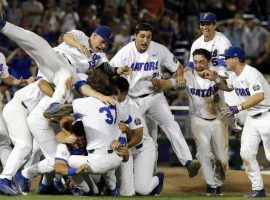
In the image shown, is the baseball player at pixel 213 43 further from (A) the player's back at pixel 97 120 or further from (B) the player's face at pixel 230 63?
(A) the player's back at pixel 97 120

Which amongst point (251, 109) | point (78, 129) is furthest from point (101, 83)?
point (251, 109)

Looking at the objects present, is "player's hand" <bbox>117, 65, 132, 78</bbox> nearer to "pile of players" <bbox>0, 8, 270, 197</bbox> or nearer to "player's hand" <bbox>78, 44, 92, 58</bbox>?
"pile of players" <bbox>0, 8, 270, 197</bbox>

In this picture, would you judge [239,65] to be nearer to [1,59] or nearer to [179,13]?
[1,59]

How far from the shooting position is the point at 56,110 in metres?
11.6

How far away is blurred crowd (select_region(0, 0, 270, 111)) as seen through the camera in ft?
67.4

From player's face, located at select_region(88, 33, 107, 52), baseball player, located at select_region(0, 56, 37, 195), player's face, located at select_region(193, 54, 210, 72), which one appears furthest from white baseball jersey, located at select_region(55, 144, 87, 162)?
player's face, located at select_region(193, 54, 210, 72)

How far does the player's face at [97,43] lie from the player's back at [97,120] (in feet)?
3.96

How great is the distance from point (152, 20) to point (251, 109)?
8.56 metres

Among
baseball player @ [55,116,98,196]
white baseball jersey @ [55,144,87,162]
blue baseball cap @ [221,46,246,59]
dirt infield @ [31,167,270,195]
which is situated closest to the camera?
baseball player @ [55,116,98,196]

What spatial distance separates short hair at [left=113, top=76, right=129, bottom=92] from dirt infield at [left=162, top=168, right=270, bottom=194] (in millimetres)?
2507

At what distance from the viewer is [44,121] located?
40.7ft

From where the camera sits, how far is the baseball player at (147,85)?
539 inches

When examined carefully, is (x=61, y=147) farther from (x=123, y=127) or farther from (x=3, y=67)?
(x=3, y=67)

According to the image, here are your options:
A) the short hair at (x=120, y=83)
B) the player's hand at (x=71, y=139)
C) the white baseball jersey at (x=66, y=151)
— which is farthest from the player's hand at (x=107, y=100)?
the white baseball jersey at (x=66, y=151)
